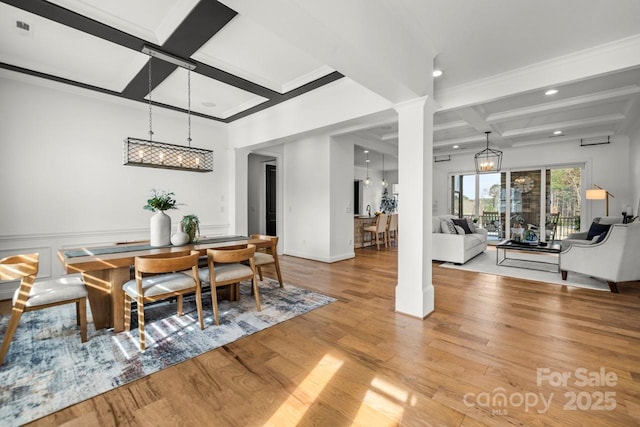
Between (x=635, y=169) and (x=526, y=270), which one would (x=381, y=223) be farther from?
(x=635, y=169)

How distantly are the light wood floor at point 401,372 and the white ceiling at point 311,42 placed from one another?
7.48 ft

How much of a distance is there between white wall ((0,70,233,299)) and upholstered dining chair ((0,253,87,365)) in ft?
6.01

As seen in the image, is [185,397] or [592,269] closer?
[185,397]

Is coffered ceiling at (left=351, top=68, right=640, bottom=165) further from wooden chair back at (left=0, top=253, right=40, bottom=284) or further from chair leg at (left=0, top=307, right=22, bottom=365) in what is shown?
chair leg at (left=0, top=307, right=22, bottom=365)

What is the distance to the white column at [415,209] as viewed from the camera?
2.96 metres

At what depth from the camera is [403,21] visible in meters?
2.34

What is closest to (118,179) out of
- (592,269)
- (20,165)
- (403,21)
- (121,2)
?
(20,165)

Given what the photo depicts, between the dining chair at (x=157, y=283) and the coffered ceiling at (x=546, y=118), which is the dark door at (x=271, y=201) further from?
the dining chair at (x=157, y=283)

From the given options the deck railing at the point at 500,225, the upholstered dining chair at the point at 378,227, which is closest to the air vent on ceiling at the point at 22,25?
the upholstered dining chair at the point at 378,227

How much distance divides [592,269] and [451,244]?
6.69 feet

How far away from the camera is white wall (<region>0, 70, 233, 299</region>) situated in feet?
11.8

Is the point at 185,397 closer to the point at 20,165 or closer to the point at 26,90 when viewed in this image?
the point at 20,165

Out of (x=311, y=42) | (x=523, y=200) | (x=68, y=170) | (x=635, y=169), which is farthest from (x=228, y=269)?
(x=523, y=200)

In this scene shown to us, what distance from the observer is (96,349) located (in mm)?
2281
